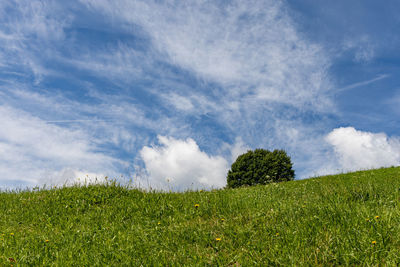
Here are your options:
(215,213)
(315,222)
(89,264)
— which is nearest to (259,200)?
(215,213)

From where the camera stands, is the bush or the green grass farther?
the bush

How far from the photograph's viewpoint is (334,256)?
13.9 ft

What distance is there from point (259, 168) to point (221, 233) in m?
27.5

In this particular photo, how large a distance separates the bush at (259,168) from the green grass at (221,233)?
23.3 meters

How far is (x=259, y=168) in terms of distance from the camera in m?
32.4

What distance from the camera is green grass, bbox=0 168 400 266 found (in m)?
4.52

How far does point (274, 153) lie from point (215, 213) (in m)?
27.5

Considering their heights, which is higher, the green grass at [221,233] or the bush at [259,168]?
the bush at [259,168]

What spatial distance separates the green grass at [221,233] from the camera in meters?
4.52

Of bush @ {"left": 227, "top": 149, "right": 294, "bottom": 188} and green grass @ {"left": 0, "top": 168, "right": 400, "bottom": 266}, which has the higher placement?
bush @ {"left": 227, "top": 149, "right": 294, "bottom": 188}

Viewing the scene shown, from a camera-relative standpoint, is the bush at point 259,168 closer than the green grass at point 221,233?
No

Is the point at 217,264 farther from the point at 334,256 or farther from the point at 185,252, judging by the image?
the point at 334,256

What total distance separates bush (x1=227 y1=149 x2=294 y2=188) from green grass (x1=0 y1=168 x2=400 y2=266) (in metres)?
Result: 23.3

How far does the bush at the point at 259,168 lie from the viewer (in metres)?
32.0
